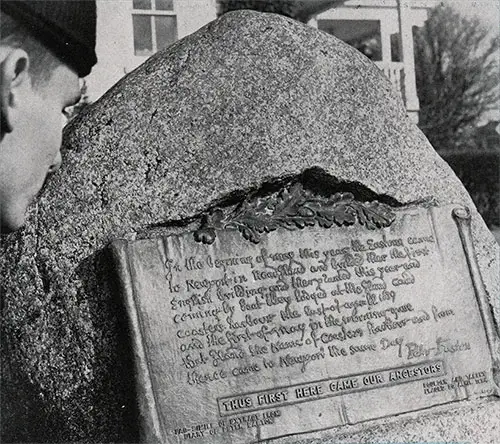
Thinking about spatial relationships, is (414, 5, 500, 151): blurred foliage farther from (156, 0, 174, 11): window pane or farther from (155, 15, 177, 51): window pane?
(155, 15, 177, 51): window pane

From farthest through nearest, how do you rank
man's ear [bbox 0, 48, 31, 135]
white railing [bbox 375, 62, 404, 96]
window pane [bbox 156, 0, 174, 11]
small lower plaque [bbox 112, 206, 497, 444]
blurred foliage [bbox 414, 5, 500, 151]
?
blurred foliage [bbox 414, 5, 500, 151] → white railing [bbox 375, 62, 404, 96] → window pane [bbox 156, 0, 174, 11] → small lower plaque [bbox 112, 206, 497, 444] → man's ear [bbox 0, 48, 31, 135]

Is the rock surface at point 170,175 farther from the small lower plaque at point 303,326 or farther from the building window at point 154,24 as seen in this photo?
the building window at point 154,24

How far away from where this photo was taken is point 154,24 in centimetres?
1066

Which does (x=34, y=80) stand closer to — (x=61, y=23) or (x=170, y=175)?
(x=61, y=23)

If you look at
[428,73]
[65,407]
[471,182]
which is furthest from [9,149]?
[428,73]

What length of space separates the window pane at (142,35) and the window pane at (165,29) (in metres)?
0.10

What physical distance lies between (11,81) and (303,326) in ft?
6.71

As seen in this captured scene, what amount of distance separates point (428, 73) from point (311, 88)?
628 inches

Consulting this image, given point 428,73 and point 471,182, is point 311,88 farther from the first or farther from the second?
point 428,73

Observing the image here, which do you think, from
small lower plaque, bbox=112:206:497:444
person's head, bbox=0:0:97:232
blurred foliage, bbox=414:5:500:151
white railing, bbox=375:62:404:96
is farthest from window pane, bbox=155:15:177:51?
person's head, bbox=0:0:97:232

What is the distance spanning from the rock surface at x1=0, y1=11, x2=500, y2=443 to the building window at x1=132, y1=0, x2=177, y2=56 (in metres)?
7.16

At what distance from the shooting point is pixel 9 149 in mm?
1560

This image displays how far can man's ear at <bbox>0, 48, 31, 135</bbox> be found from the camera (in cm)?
144

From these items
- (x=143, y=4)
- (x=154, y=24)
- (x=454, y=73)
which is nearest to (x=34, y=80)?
(x=154, y=24)
